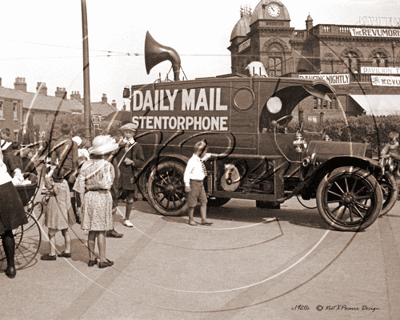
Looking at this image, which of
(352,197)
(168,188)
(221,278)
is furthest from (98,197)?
(352,197)

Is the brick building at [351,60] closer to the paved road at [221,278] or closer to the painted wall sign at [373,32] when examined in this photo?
the painted wall sign at [373,32]

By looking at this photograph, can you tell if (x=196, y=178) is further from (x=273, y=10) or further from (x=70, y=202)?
(x=273, y=10)

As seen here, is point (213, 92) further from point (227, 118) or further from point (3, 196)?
point (3, 196)

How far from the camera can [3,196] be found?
471 centimetres

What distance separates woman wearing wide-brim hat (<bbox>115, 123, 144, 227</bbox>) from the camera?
7.56 m

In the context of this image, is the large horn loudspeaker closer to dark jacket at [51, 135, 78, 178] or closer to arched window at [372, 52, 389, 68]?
dark jacket at [51, 135, 78, 178]

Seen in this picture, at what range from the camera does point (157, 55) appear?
509cm

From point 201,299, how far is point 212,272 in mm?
840

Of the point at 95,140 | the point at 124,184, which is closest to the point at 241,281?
the point at 95,140

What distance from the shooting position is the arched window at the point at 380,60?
135 ft

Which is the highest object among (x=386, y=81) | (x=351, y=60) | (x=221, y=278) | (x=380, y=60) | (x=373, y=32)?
(x=373, y=32)

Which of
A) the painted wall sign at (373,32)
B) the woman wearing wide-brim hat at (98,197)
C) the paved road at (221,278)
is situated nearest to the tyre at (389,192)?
the paved road at (221,278)

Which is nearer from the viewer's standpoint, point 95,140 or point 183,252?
point 95,140

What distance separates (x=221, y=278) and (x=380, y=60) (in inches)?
1656
